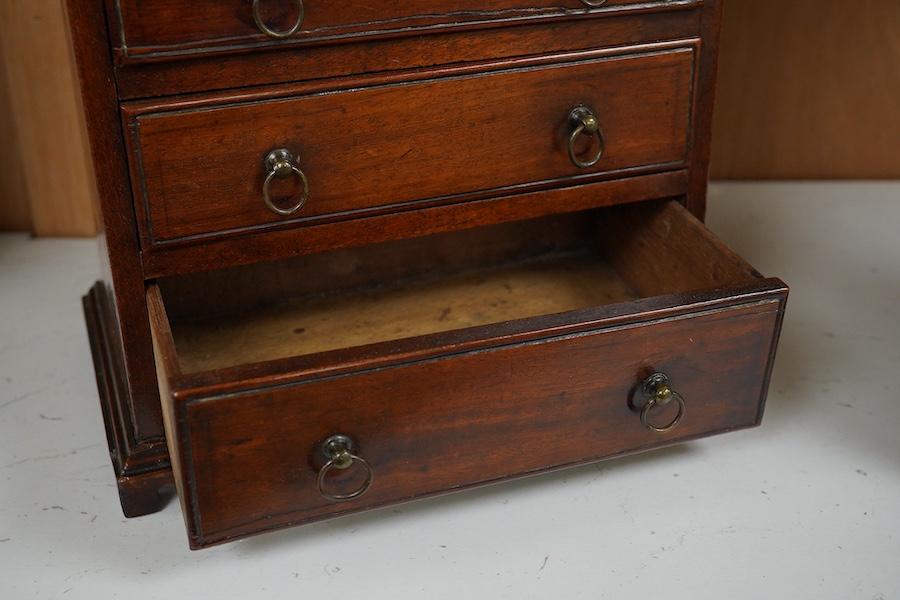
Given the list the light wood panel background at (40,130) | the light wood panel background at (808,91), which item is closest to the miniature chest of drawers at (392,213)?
the light wood panel background at (40,130)

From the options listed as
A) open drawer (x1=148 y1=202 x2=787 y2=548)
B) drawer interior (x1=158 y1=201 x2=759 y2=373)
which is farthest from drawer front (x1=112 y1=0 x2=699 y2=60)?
drawer interior (x1=158 y1=201 x2=759 y2=373)

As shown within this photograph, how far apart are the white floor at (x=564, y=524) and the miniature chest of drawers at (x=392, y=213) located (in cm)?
9

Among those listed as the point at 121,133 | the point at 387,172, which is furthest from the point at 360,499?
the point at 121,133

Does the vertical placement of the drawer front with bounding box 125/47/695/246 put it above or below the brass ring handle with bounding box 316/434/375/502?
above

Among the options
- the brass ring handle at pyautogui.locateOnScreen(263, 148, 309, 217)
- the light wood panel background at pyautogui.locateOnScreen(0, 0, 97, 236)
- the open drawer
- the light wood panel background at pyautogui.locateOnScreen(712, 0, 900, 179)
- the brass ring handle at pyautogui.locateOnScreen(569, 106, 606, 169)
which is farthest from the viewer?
the light wood panel background at pyautogui.locateOnScreen(712, 0, 900, 179)

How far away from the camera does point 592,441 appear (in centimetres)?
136

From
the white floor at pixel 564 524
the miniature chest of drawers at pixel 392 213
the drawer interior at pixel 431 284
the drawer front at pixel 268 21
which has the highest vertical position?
the drawer front at pixel 268 21

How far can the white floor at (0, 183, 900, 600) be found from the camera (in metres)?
1.31

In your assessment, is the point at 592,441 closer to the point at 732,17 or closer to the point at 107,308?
the point at 107,308

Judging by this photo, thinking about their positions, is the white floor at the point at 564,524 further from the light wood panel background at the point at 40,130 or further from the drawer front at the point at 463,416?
the light wood panel background at the point at 40,130

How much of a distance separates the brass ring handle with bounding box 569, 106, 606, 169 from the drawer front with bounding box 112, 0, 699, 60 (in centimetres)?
16

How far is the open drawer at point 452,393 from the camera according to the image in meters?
1.19

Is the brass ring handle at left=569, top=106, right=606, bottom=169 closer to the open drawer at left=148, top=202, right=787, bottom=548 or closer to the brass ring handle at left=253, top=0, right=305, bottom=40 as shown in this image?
the open drawer at left=148, top=202, right=787, bottom=548

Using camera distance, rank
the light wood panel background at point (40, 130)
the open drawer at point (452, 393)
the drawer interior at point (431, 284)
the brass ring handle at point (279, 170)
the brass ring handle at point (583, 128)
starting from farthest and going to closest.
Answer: the light wood panel background at point (40, 130), the drawer interior at point (431, 284), the brass ring handle at point (583, 128), the brass ring handle at point (279, 170), the open drawer at point (452, 393)
